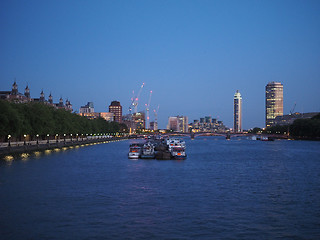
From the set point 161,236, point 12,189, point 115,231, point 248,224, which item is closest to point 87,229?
point 115,231

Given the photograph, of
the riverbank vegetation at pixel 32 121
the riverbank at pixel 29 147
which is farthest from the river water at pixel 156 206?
the riverbank vegetation at pixel 32 121

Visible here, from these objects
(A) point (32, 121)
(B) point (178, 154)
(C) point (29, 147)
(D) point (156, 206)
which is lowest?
(D) point (156, 206)

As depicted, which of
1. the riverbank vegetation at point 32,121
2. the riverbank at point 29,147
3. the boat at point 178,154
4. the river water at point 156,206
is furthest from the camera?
the riverbank vegetation at point 32,121

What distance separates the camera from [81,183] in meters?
52.6

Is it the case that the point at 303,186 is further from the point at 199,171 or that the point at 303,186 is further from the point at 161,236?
the point at 161,236

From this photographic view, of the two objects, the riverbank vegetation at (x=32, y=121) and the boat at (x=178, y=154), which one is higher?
the riverbank vegetation at (x=32, y=121)

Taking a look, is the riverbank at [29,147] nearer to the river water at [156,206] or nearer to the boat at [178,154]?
the river water at [156,206]

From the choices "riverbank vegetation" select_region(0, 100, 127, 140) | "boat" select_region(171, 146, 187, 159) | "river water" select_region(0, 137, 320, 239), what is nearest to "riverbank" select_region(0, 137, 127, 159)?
"riverbank vegetation" select_region(0, 100, 127, 140)

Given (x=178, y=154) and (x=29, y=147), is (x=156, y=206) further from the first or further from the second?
(x=29, y=147)

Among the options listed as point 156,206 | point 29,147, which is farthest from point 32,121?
point 156,206

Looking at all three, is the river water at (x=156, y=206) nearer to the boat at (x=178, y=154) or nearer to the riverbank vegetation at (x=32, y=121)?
the boat at (x=178, y=154)

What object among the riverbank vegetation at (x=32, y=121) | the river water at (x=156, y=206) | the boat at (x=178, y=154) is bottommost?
the river water at (x=156, y=206)

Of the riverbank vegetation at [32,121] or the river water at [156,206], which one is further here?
the riverbank vegetation at [32,121]

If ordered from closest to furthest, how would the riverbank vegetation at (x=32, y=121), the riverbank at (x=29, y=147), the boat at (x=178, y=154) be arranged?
the riverbank at (x=29, y=147)
the boat at (x=178, y=154)
the riverbank vegetation at (x=32, y=121)
